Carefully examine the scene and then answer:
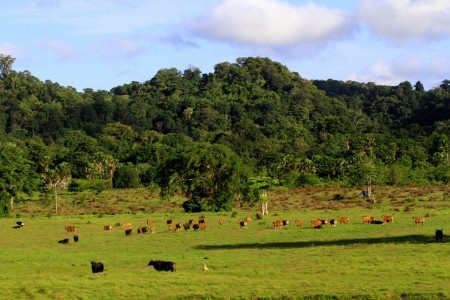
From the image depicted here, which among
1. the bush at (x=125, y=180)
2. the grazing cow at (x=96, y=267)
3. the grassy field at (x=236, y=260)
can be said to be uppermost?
the bush at (x=125, y=180)

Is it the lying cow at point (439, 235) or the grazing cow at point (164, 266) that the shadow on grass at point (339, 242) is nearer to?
the lying cow at point (439, 235)

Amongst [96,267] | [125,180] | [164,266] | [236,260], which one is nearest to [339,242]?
[236,260]

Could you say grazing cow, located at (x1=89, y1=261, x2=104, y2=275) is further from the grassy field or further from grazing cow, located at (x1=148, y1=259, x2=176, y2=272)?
grazing cow, located at (x1=148, y1=259, x2=176, y2=272)

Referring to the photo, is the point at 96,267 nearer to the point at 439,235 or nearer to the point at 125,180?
the point at 439,235

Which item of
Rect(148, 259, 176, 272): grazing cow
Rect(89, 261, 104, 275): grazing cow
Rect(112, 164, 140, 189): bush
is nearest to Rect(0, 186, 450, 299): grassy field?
Rect(148, 259, 176, 272): grazing cow

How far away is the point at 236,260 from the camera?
31797 millimetres

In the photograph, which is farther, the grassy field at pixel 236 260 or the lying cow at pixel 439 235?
the lying cow at pixel 439 235

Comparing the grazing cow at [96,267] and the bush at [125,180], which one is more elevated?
the bush at [125,180]

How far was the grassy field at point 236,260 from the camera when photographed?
23.4m

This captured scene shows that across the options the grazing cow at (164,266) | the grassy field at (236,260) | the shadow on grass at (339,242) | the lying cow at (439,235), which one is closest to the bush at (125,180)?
the grassy field at (236,260)

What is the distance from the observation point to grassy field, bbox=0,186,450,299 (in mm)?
23422

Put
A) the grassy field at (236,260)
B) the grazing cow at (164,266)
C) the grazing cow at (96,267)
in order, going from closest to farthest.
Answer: the grassy field at (236,260), the grazing cow at (96,267), the grazing cow at (164,266)

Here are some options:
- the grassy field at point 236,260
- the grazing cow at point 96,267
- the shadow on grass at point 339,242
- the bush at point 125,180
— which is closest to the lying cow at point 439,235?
the shadow on grass at point 339,242

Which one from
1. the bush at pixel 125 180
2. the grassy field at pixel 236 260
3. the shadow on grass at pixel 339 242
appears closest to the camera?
the grassy field at pixel 236 260
